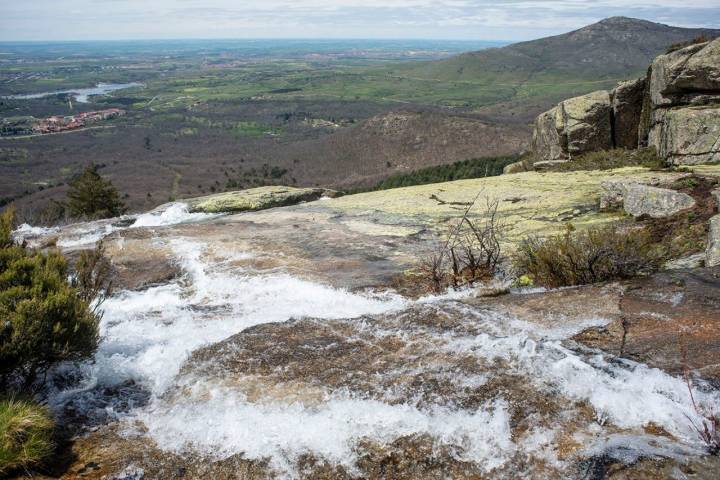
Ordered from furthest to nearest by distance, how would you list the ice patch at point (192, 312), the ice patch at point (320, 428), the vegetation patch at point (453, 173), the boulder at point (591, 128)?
1. the vegetation patch at point (453, 173)
2. the boulder at point (591, 128)
3. the ice patch at point (192, 312)
4. the ice patch at point (320, 428)

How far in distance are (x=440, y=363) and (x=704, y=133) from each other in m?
13.0

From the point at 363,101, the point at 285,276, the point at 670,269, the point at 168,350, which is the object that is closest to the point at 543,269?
the point at 670,269

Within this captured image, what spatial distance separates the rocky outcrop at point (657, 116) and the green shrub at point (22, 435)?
1567 cm

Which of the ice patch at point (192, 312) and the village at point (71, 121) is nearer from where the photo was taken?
the ice patch at point (192, 312)

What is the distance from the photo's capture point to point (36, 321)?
5133mm

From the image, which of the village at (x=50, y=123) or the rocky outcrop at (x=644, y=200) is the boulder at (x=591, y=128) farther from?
the village at (x=50, y=123)

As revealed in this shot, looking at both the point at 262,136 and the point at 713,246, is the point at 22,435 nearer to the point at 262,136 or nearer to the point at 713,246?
the point at 713,246

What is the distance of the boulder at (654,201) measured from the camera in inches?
375

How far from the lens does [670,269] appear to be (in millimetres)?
7293

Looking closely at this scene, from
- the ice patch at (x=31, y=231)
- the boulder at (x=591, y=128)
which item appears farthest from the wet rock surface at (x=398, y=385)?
the boulder at (x=591, y=128)

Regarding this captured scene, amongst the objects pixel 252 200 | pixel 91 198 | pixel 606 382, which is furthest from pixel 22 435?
pixel 91 198

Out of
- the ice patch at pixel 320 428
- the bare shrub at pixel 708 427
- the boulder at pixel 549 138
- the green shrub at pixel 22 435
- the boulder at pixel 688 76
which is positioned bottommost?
the ice patch at pixel 320 428

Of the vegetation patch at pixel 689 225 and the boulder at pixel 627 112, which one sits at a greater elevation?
the boulder at pixel 627 112

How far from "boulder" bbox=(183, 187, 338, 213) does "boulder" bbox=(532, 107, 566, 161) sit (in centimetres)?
→ 1099
